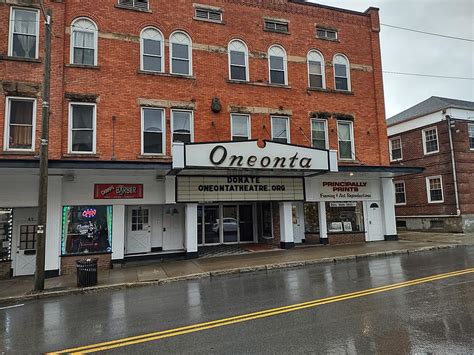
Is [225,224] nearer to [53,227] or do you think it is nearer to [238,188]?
[238,188]

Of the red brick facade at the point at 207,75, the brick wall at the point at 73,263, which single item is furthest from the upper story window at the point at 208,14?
the brick wall at the point at 73,263

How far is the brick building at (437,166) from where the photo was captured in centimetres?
2333

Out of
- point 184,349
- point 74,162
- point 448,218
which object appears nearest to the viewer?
point 184,349

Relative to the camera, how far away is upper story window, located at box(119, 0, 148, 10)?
16.1m

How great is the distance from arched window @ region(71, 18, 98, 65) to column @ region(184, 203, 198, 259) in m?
7.63

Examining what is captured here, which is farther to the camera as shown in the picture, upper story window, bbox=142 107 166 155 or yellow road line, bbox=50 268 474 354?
upper story window, bbox=142 107 166 155

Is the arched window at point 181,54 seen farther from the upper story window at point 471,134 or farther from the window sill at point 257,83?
the upper story window at point 471,134

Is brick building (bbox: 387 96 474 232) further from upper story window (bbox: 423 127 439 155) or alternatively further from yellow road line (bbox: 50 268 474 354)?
yellow road line (bbox: 50 268 474 354)

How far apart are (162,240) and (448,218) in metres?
19.2

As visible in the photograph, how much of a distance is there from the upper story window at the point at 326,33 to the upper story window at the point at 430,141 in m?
10.8

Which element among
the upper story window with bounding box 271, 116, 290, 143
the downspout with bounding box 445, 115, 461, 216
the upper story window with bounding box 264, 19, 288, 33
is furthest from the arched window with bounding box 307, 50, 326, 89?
the downspout with bounding box 445, 115, 461, 216

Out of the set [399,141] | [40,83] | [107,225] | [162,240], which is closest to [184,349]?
[107,225]

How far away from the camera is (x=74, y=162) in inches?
492

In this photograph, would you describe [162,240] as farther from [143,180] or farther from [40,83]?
[40,83]
